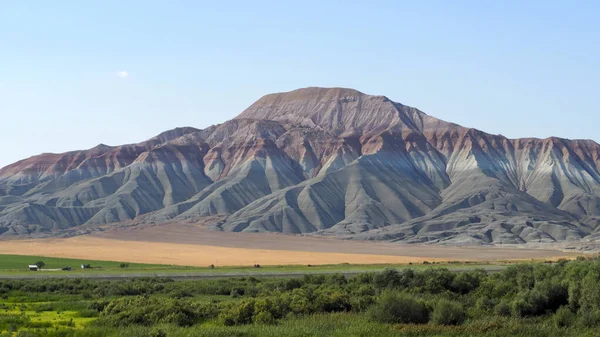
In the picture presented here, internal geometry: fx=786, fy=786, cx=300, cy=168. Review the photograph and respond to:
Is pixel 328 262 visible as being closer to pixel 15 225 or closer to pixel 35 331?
pixel 35 331

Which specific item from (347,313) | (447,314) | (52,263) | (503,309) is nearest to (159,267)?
(52,263)

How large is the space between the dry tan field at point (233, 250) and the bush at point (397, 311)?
65591 millimetres

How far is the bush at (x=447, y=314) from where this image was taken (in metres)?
35.0

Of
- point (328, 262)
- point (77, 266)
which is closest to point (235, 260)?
point (328, 262)

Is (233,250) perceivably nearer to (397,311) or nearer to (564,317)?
(397,311)

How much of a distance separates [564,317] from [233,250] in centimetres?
9457

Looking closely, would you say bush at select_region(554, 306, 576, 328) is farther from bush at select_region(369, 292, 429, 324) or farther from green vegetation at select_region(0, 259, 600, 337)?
bush at select_region(369, 292, 429, 324)

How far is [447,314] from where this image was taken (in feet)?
116

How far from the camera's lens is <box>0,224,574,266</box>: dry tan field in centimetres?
10975

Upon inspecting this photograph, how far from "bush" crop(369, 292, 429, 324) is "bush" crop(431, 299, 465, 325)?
27.2 inches

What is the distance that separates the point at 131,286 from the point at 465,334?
28.2 meters

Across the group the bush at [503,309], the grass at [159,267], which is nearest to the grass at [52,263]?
the grass at [159,267]

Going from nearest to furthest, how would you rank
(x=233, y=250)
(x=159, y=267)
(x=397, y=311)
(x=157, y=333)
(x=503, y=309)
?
(x=157, y=333) < (x=397, y=311) < (x=503, y=309) < (x=159, y=267) < (x=233, y=250)

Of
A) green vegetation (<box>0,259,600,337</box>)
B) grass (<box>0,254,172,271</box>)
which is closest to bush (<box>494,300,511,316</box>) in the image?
green vegetation (<box>0,259,600,337</box>)
